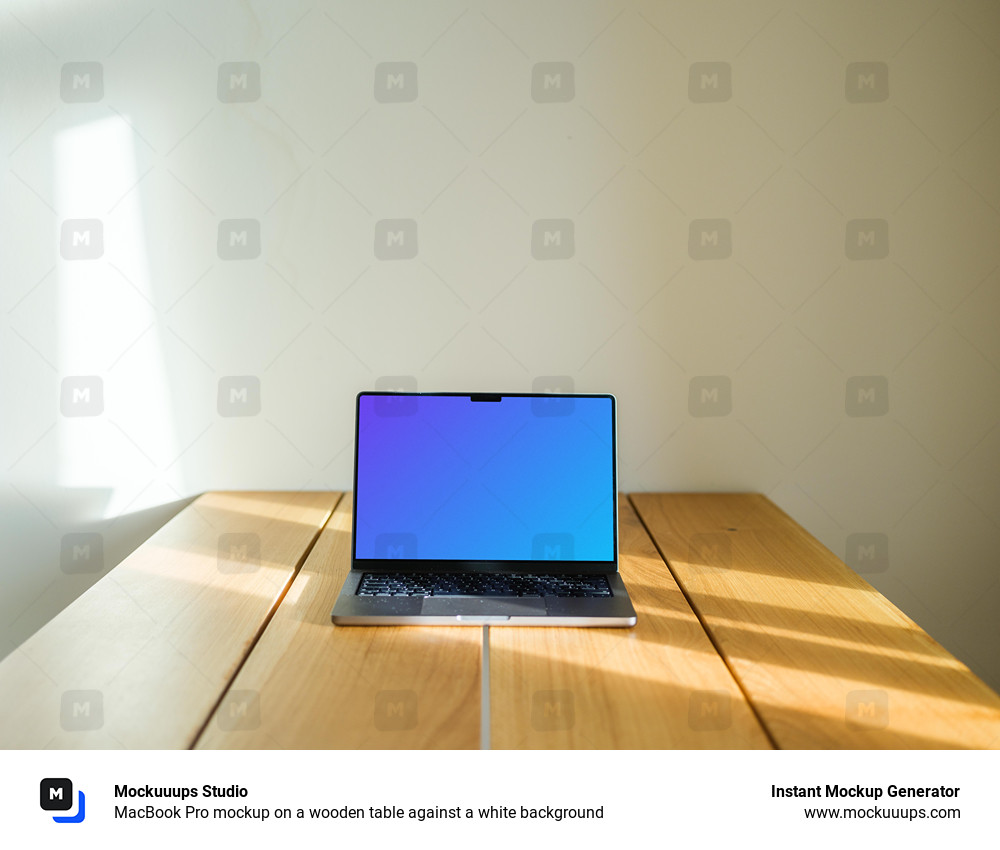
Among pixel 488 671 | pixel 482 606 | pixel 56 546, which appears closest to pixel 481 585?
pixel 482 606

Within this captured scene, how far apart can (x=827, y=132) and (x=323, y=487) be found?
1279 millimetres

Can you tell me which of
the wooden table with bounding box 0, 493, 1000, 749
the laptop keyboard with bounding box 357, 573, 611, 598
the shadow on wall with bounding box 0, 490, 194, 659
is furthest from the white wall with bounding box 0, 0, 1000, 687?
the laptop keyboard with bounding box 357, 573, 611, 598

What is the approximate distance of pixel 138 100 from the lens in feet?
5.56

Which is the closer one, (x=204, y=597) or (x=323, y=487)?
(x=204, y=597)

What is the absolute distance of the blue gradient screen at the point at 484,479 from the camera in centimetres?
123

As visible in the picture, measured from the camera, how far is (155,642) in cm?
104

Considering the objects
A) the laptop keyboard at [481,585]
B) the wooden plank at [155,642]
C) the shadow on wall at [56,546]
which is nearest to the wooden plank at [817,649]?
the laptop keyboard at [481,585]

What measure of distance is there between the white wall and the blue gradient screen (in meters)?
0.50

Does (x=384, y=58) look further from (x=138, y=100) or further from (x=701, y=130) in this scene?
(x=701, y=130)

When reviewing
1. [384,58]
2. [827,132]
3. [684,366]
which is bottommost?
[684,366]

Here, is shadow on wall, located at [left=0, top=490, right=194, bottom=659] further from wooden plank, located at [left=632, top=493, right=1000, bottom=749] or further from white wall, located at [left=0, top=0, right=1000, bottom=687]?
wooden plank, located at [left=632, top=493, right=1000, bottom=749]

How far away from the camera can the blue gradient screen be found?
123 centimetres

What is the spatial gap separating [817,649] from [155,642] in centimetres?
82
